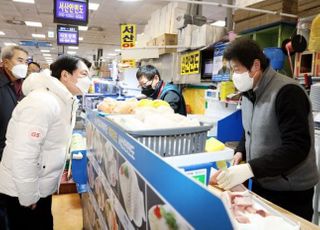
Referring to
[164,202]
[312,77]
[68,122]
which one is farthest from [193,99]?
[164,202]

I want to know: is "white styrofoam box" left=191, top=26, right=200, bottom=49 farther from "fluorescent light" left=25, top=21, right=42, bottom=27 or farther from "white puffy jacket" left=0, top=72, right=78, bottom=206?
"fluorescent light" left=25, top=21, right=42, bottom=27

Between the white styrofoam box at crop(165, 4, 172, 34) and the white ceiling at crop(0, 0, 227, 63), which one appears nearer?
the white styrofoam box at crop(165, 4, 172, 34)

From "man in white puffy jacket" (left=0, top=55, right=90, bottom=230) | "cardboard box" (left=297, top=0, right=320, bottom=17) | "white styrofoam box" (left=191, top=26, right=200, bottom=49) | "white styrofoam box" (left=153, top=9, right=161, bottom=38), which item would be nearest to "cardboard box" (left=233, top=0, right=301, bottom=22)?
"cardboard box" (left=297, top=0, right=320, bottom=17)

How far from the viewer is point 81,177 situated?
2855mm

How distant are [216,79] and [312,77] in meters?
1.83

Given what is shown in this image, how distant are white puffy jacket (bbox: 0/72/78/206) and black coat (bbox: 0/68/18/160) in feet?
3.54

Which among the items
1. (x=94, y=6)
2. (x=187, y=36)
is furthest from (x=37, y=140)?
(x=94, y=6)

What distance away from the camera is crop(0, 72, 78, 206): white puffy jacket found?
68.9 inches

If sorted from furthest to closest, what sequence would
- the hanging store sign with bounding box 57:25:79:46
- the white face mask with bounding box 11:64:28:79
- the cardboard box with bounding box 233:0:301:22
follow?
the hanging store sign with bounding box 57:25:79:46 < the cardboard box with bounding box 233:0:301:22 < the white face mask with bounding box 11:64:28:79

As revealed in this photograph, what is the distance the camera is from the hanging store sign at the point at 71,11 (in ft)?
21.7

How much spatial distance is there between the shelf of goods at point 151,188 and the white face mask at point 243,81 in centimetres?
74

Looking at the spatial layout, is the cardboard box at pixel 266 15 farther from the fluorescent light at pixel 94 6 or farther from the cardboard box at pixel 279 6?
the fluorescent light at pixel 94 6

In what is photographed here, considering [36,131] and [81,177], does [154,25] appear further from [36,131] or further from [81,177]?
[36,131]

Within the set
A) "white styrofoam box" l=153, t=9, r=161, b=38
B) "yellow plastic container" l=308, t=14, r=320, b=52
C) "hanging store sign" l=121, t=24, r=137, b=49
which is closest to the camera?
"yellow plastic container" l=308, t=14, r=320, b=52
